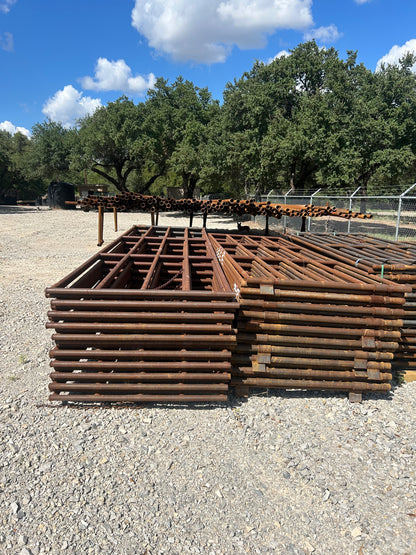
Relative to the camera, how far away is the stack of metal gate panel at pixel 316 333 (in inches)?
165

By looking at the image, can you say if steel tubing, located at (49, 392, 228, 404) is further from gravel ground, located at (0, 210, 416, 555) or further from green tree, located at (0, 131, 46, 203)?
green tree, located at (0, 131, 46, 203)

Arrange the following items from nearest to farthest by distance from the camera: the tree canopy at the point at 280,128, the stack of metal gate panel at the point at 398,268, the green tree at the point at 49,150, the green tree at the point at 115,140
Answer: the stack of metal gate panel at the point at 398,268 < the tree canopy at the point at 280,128 < the green tree at the point at 115,140 < the green tree at the point at 49,150

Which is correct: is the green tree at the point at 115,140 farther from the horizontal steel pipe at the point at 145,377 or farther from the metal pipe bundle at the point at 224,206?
the horizontal steel pipe at the point at 145,377

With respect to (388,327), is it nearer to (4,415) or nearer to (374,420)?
(374,420)

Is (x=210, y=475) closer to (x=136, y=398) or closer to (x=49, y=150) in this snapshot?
(x=136, y=398)

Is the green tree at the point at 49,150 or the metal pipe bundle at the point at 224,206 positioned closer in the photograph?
the metal pipe bundle at the point at 224,206

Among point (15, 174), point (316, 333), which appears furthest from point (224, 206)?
point (15, 174)

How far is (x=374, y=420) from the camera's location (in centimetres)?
401

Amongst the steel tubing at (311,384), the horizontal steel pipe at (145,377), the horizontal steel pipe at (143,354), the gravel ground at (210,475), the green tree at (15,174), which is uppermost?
the green tree at (15,174)

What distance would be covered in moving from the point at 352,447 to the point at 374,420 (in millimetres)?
676

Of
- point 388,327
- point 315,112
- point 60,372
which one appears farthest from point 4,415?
point 315,112

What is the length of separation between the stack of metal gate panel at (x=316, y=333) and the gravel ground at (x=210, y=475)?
13.2 inches

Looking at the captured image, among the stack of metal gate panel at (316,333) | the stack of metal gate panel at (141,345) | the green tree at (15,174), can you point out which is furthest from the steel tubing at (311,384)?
the green tree at (15,174)

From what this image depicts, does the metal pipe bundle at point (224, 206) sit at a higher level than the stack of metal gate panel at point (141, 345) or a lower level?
higher
